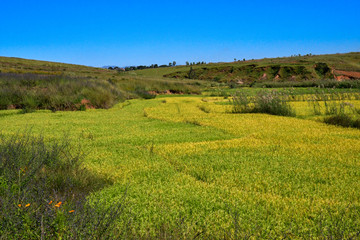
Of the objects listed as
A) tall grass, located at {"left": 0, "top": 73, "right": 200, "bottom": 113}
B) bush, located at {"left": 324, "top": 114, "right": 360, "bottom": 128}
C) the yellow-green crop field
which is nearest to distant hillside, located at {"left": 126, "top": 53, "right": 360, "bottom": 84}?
tall grass, located at {"left": 0, "top": 73, "right": 200, "bottom": 113}

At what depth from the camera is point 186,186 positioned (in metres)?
2.39

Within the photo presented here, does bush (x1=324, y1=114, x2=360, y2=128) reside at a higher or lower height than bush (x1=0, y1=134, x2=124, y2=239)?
lower

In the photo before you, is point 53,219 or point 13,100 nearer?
point 53,219

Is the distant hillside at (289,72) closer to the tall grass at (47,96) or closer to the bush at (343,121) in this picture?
the tall grass at (47,96)

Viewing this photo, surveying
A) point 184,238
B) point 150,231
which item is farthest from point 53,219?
point 184,238

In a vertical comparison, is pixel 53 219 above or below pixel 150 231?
above

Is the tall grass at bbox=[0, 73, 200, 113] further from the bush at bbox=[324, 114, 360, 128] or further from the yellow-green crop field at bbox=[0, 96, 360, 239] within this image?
the bush at bbox=[324, 114, 360, 128]

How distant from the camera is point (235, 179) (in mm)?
2533

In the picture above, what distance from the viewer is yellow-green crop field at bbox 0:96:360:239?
184 cm

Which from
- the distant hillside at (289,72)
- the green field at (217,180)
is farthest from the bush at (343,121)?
the distant hillside at (289,72)

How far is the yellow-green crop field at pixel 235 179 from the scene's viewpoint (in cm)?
184

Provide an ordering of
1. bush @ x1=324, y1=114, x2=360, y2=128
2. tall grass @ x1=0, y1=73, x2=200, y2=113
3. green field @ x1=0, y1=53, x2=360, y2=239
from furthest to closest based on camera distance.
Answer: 1. tall grass @ x1=0, y1=73, x2=200, y2=113
2. bush @ x1=324, y1=114, x2=360, y2=128
3. green field @ x1=0, y1=53, x2=360, y2=239

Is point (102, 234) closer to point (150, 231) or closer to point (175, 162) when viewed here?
point (150, 231)

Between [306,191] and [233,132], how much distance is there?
2369mm
